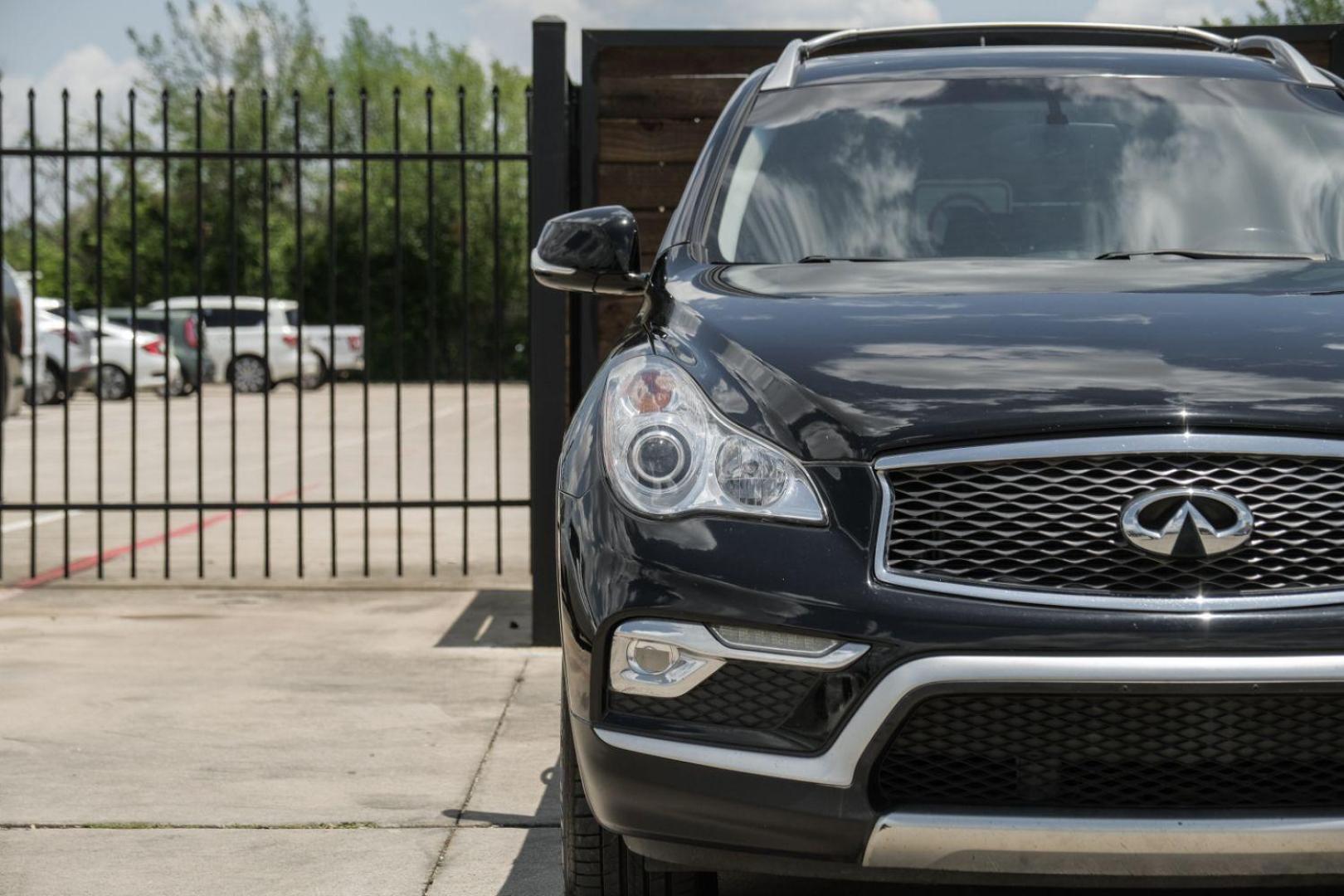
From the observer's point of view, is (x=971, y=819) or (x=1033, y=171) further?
(x=1033, y=171)

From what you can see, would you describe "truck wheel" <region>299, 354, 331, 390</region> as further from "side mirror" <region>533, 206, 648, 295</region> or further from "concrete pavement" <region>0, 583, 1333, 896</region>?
"side mirror" <region>533, 206, 648, 295</region>

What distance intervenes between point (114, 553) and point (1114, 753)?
8222 millimetres

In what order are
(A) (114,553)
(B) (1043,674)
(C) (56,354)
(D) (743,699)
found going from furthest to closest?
(C) (56,354) < (A) (114,553) < (D) (743,699) < (B) (1043,674)

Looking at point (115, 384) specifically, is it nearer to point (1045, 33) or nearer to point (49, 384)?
point (49, 384)

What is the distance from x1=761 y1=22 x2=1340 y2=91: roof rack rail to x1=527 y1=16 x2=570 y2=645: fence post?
177 centimetres

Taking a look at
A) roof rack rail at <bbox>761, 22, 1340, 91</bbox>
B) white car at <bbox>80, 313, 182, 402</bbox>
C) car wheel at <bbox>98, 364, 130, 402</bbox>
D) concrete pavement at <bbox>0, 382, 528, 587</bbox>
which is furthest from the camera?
car wheel at <bbox>98, 364, 130, 402</bbox>

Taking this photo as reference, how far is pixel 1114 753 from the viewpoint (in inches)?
97.6

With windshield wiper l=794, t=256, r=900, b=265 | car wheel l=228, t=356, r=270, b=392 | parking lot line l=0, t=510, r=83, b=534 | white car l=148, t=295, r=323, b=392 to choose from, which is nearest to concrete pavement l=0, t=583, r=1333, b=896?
windshield wiper l=794, t=256, r=900, b=265

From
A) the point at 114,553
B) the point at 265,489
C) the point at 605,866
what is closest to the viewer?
the point at 605,866

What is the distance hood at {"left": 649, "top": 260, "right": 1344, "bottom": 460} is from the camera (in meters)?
2.56

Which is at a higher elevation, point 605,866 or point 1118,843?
point 1118,843

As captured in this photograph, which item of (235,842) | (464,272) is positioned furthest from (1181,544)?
(464,272)

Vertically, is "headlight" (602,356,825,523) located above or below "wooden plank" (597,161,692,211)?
below

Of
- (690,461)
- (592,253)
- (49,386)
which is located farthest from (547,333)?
(49,386)
